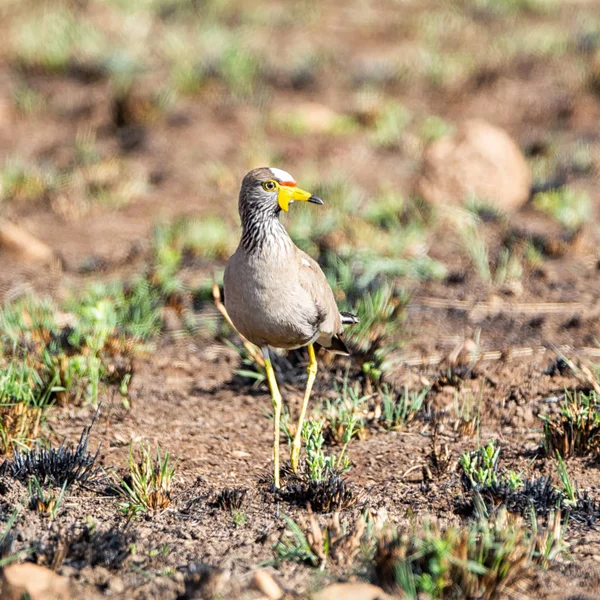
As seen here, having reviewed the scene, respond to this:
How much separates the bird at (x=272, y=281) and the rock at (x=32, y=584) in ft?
4.56

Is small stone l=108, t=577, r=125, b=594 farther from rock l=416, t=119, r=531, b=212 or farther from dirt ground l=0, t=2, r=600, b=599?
rock l=416, t=119, r=531, b=212

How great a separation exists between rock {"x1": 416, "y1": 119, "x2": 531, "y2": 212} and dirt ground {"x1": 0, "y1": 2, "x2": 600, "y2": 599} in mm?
278

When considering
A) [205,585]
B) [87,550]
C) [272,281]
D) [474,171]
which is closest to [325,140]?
[474,171]

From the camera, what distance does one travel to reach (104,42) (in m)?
13.2

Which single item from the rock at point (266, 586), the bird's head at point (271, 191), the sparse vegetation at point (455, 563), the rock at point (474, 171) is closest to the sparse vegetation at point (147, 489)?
the rock at point (266, 586)

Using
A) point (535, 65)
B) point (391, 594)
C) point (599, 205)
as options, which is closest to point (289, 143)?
point (599, 205)

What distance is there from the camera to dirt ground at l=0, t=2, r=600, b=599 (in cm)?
414

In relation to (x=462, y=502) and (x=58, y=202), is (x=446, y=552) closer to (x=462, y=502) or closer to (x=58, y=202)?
A: (x=462, y=502)

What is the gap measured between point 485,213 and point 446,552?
214 inches

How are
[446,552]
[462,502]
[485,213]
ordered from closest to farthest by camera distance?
[446,552], [462,502], [485,213]

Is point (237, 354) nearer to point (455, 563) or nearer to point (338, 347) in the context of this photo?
point (338, 347)

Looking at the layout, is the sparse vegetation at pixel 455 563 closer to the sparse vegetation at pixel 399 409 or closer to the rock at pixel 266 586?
the rock at pixel 266 586

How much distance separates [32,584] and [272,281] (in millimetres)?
1917

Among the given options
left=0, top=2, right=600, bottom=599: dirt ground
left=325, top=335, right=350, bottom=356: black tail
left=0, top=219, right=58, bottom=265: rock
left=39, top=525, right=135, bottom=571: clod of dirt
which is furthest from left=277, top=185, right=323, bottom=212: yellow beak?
left=0, top=219, right=58, bottom=265: rock
